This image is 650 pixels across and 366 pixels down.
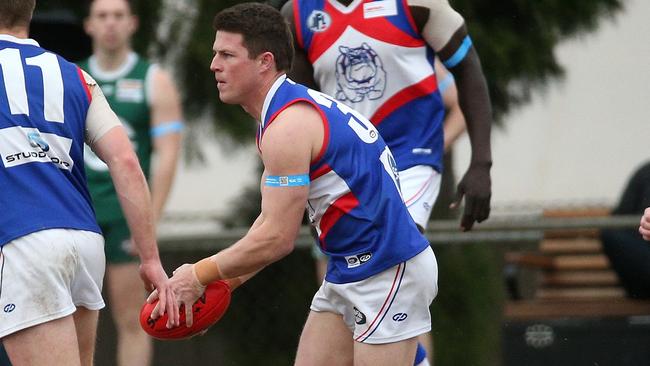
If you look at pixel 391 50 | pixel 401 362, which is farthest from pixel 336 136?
pixel 391 50

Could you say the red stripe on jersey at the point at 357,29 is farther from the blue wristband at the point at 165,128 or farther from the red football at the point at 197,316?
the blue wristband at the point at 165,128

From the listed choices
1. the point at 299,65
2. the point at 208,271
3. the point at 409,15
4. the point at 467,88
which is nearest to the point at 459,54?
the point at 467,88

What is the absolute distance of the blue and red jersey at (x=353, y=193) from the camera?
5547 mm

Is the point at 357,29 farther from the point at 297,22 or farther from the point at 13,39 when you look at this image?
the point at 13,39

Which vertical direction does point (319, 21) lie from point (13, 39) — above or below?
below

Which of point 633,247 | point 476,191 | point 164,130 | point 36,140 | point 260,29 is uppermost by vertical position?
point 260,29

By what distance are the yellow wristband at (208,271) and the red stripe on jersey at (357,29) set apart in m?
1.73

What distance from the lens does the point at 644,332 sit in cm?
895

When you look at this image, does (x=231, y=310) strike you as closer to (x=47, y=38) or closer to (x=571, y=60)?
(x=47, y=38)

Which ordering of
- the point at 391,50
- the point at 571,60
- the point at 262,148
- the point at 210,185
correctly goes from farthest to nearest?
the point at 210,185, the point at 571,60, the point at 391,50, the point at 262,148

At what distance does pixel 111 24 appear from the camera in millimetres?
8625

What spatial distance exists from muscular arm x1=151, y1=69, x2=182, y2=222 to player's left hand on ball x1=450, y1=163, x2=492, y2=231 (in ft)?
7.59

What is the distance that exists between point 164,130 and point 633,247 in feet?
10.7

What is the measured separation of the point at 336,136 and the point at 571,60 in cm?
633
